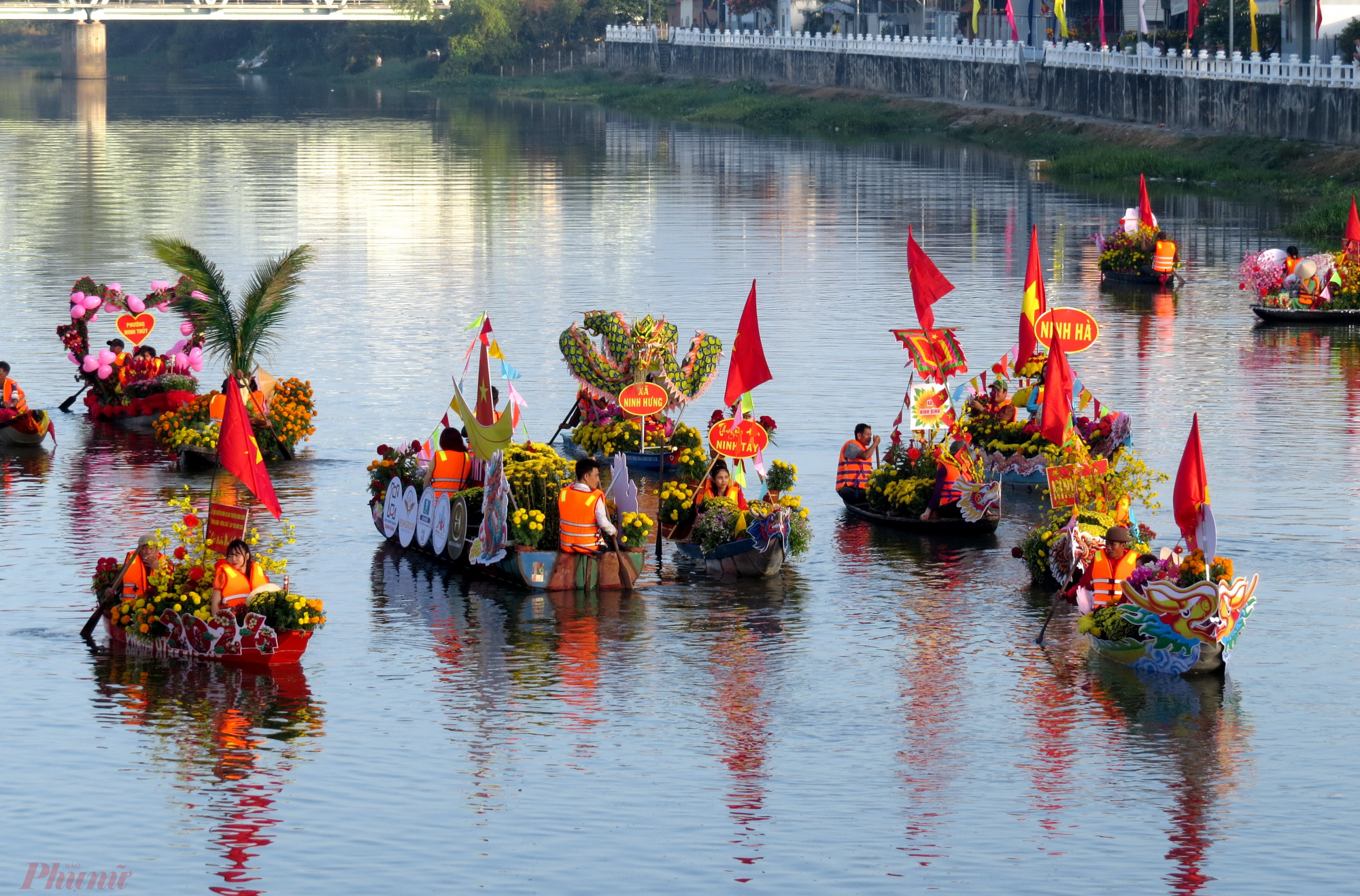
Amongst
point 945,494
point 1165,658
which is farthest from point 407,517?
point 1165,658

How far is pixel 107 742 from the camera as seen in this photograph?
21781 mm

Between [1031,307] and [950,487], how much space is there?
5988 mm

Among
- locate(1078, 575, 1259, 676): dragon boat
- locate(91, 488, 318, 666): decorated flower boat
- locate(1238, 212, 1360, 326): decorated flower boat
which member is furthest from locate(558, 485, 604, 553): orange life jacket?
locate(1238, 212, 1360, 326): decorated flower boat

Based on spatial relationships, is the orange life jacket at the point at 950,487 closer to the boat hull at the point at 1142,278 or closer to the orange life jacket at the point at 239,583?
the orange life jacket at the point at 239,583

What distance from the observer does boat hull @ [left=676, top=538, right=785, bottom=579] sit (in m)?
28.0

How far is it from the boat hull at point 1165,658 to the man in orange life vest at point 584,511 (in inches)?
250

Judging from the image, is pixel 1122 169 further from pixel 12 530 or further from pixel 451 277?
pixel 12 530

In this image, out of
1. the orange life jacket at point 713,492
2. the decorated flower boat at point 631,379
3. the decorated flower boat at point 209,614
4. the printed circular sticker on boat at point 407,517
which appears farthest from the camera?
the decorated flower boat at point 631,379

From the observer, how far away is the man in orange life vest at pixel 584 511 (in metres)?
26.5

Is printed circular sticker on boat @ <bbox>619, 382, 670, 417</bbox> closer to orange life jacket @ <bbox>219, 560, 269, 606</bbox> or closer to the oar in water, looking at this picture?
orange life jacket @ <bbox>219, 560, 269, 606</bbox>

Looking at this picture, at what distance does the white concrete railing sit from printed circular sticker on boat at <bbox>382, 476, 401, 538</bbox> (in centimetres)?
5375

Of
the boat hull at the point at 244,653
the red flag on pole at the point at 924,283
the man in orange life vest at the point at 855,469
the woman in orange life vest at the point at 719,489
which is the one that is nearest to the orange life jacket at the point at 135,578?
the boat hull at the point at 244,653

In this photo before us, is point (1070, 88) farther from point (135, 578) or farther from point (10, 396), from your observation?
point (135, 578)

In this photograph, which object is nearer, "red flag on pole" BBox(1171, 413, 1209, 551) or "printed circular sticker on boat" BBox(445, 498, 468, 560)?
"red flag on pole" BBox(1171, 413, 1209, 551)
